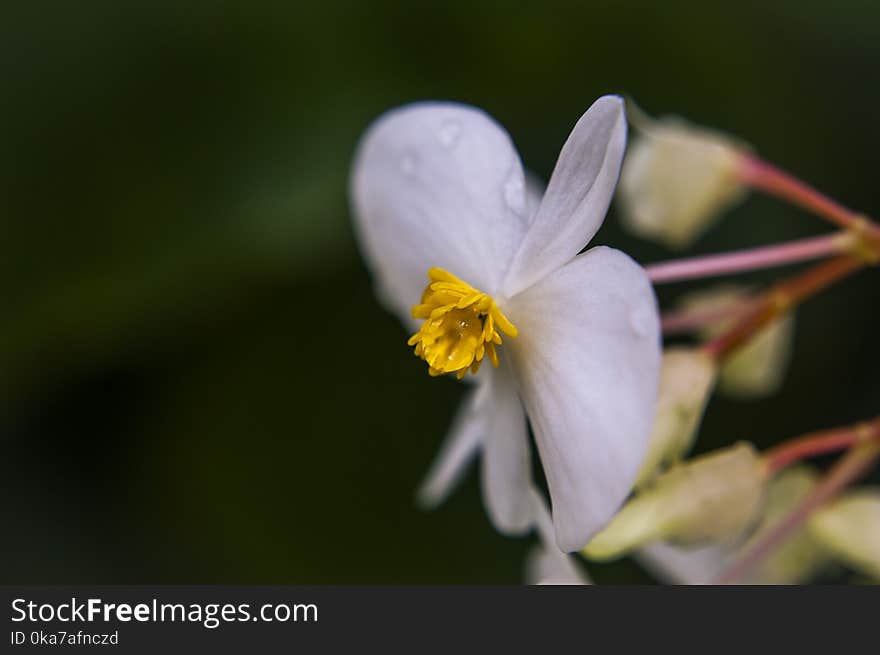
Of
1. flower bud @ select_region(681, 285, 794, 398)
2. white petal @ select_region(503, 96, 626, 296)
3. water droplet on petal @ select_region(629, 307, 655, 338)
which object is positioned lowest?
water droplet on petal @ select_region(629, 307, 655, 338)

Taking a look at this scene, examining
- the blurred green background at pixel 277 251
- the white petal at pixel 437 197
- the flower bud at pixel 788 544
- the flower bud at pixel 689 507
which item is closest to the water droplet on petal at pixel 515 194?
the white petal at pixel 437 197

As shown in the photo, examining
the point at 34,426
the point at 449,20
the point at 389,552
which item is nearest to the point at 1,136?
the point at 34,426

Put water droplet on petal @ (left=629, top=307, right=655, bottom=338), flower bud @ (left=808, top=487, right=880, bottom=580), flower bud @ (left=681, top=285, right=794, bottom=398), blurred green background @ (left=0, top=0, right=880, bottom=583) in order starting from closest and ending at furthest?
1. water droplet on petal @ (left=629, top=307, right=655, bottom=338)
2. flower bud @ (left=808, top=487, right=880, bottom=580)
3. flower bud @ (left=681, top=285, right=794, bottom=398)
4. blurred green background @ (left=0, top=0, right=880, bottom=583)

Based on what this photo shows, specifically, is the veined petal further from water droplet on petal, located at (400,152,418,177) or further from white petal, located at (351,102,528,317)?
water droplet on petal, located at (400,152,418,177)

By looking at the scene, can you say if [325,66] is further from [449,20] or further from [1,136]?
[1,136]

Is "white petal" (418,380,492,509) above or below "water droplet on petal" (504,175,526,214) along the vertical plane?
below

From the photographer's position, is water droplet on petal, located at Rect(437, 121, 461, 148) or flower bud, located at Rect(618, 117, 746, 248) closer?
water droplet on petal, located at Rect(437, 121, 461, 148)

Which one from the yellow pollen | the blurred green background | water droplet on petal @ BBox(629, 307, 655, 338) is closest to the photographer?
water droplet on petal @ BBox(629, 307, 655, 338)

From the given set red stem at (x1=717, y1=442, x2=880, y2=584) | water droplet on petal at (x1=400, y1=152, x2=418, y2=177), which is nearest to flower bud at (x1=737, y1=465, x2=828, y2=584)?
red stem at (x1=717, y1=442, x2=880, y2=584)
